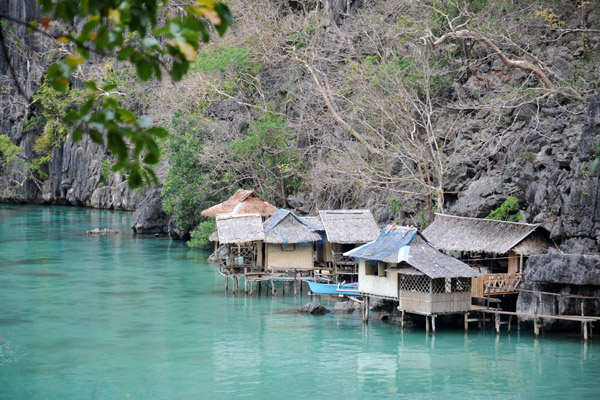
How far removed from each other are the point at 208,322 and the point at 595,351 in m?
9.91

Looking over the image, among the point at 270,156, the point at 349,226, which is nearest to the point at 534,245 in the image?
the point at 349,226

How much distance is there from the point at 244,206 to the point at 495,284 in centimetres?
1344

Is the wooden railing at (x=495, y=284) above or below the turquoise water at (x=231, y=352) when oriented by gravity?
above

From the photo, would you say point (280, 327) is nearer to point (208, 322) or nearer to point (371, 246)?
point (208, 322)

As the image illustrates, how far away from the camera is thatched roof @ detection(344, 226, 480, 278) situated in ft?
59.2

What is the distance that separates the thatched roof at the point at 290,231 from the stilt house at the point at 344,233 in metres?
0.56

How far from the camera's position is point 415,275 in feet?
60.6

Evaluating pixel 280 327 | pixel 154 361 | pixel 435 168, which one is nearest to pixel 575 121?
pixel 435 168

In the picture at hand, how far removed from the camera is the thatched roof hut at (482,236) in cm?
1980

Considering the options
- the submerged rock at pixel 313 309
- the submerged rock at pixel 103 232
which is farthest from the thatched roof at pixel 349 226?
the submerged rock at pixel 103 232

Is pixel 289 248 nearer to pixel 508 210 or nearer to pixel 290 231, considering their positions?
pixel 290 231

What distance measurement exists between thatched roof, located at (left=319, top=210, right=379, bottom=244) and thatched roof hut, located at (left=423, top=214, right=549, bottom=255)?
133 inches

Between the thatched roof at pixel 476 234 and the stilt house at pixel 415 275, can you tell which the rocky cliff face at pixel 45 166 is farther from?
the stilt house at pixel 415 275

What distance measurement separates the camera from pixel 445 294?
59.6ft
